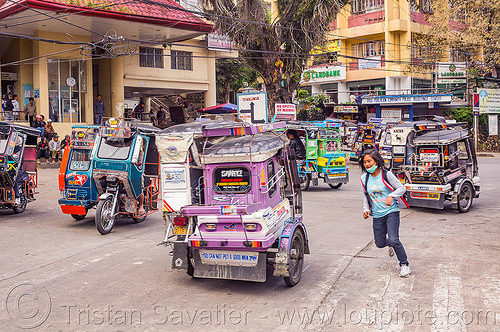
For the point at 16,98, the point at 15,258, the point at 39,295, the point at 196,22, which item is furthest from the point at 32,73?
the point at 39,295

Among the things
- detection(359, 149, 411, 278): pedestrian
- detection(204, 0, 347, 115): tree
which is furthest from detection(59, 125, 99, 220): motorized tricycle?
detection(204, 0, 347, 115): tree

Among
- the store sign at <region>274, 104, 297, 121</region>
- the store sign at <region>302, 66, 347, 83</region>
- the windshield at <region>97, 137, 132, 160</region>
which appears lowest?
the windshield at <region>97, 137, 132, 160</region>

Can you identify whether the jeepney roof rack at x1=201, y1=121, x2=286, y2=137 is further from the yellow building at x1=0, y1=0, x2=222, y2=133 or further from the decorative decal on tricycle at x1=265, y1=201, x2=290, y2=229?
the yellow building at x1=0, y1=0, x2=222, y2=133

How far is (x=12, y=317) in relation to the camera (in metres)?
5.88

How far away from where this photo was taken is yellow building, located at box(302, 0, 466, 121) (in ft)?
123

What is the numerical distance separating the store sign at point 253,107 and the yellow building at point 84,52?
8008 mm

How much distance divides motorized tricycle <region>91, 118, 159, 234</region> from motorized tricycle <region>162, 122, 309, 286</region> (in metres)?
4.12

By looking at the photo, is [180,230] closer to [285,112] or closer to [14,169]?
[14,169]

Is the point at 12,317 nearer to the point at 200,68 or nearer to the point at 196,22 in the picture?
A: the point at 196,22

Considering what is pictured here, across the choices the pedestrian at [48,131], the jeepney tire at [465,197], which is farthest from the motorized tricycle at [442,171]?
the pedestrian at [48,131]

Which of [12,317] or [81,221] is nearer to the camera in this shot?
[12,317]

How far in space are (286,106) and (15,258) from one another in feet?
41.1

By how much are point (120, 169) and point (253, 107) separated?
4720 millimetres

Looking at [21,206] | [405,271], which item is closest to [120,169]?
[21,206]
